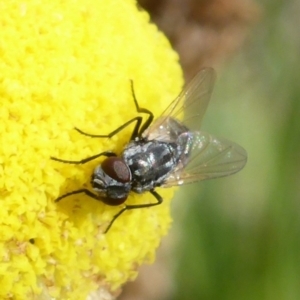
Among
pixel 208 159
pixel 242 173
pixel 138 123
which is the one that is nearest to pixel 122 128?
pixel 138 123

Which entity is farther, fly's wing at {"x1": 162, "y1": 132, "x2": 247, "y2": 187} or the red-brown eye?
fly's wing at {"x1": 162, "y1": 132, "x2": 247, "y2": 187}

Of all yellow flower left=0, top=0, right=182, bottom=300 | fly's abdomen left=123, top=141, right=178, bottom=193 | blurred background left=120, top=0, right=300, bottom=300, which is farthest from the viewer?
Answer: blurred background left=120, top=0, right=300, bottom=300

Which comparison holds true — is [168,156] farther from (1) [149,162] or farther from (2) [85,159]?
(2) [85,159]

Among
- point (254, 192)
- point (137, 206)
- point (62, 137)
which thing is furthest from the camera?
point (254, 192)

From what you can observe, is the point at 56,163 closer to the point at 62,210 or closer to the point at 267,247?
the point at 62,210

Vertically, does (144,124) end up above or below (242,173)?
above

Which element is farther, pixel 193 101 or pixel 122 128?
pixel 193 101

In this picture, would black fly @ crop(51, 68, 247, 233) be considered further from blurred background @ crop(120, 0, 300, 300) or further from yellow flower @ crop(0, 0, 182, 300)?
blurred background @ crop(120, 0, 300, 300)

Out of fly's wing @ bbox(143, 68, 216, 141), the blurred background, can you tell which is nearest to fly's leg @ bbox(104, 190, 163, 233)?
fly's wing @ bbox(143, 68, 216, 141)

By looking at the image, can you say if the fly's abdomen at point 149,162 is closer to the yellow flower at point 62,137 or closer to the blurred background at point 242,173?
the yellow flower at point 62,137
